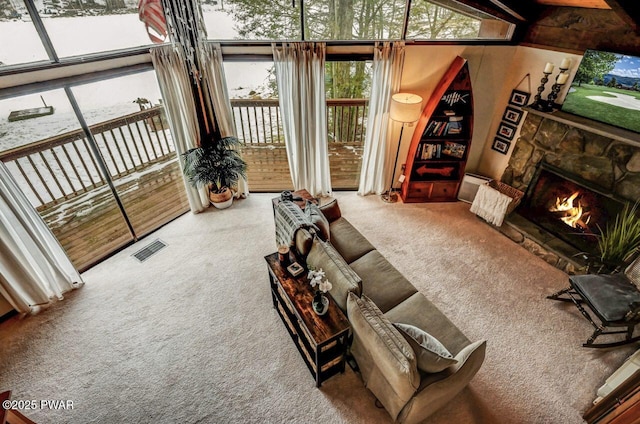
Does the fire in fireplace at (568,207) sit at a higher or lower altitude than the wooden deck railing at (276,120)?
lower

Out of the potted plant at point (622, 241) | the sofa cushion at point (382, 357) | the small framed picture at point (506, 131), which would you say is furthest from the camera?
the small framed picture at point (506, 131)

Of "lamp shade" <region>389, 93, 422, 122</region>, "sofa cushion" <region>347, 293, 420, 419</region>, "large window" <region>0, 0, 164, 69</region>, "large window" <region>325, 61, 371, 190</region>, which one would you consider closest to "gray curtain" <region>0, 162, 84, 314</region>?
"large window" <region>0, 0, 164, 69</region>

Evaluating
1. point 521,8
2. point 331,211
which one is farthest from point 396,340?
point 521,8

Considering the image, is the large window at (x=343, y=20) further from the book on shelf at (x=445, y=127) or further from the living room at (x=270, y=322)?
the book on shelf at (x=445, y=127)

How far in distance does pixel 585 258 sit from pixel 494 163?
5.62 ft

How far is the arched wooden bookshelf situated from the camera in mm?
3941

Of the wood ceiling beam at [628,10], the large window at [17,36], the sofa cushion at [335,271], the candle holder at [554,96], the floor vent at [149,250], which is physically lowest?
the floor vent at [149,250]

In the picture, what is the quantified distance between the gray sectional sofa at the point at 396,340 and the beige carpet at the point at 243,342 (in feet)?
1.36

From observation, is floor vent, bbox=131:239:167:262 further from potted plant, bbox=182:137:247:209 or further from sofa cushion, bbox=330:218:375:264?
sofa cushion, bbox=330:218:375:264

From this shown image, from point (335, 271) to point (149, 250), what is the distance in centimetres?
266

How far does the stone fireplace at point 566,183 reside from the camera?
3.24 meters

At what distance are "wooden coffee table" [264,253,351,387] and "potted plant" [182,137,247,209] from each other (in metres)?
1.77

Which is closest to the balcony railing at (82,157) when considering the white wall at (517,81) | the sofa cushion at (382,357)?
the sofa cushion at (382,357)

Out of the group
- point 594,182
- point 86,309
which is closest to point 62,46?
point 86,309
